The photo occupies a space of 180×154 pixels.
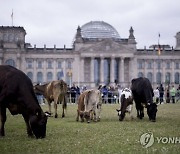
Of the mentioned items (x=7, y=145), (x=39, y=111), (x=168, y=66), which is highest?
(x=168, y=66)

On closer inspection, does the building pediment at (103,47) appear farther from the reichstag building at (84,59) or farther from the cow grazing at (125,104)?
the cow grazing at (125,104)

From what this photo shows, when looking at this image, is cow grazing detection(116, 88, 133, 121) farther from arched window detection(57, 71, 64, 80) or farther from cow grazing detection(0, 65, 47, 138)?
arched window detection(57, 71, 64, 80)

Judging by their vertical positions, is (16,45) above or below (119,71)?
above

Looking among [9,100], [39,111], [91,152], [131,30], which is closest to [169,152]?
[91,152]

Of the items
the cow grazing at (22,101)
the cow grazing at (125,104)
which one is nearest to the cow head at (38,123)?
the cow grazing at (22,101)

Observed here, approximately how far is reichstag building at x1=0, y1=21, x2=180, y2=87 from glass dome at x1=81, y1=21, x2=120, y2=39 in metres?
11.6

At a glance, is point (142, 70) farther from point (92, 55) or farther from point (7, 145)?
point (7, 145)

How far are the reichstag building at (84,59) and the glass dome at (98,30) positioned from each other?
11.6 m

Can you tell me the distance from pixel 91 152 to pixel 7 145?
8.98 ft

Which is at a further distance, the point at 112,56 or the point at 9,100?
the point at 112,56

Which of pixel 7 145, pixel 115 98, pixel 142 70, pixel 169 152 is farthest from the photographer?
pixel 142 70

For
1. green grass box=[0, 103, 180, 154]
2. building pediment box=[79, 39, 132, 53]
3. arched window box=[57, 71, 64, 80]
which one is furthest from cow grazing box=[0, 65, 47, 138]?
building pediment box=[79, 39, 132, 53]

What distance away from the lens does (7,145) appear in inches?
409

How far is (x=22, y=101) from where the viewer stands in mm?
11656
